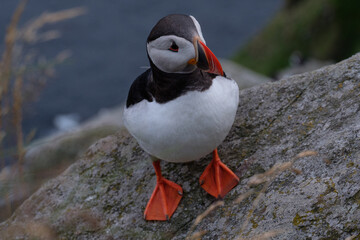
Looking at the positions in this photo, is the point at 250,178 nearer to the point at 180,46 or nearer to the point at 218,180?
the point at 218,180

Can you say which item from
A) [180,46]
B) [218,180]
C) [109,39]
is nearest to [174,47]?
[180,46]

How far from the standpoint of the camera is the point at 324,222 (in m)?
2.59

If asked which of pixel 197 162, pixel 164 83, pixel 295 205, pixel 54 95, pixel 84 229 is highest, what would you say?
pixel 164 83

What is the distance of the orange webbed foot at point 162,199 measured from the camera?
3467 mm

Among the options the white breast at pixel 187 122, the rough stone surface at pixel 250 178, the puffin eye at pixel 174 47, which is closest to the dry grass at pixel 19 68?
the rough stone surface at pixel 250 178

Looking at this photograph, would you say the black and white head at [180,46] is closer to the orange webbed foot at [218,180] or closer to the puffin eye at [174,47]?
the puffin eye at [174,47]

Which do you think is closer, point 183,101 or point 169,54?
point 169,54

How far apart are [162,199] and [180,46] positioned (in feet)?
4.09

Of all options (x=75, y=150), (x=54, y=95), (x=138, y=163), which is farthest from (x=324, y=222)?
(x=54, y=95)

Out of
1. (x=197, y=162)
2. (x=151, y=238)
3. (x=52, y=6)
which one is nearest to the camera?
(x=151, y=238)

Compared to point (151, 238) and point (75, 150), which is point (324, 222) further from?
point (75, 150)

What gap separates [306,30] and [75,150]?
8893 millimetres

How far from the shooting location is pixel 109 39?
18.7m

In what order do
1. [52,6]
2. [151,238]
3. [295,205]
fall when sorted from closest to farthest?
1. [295,205]
2. [151,238]
3. [52,6]
